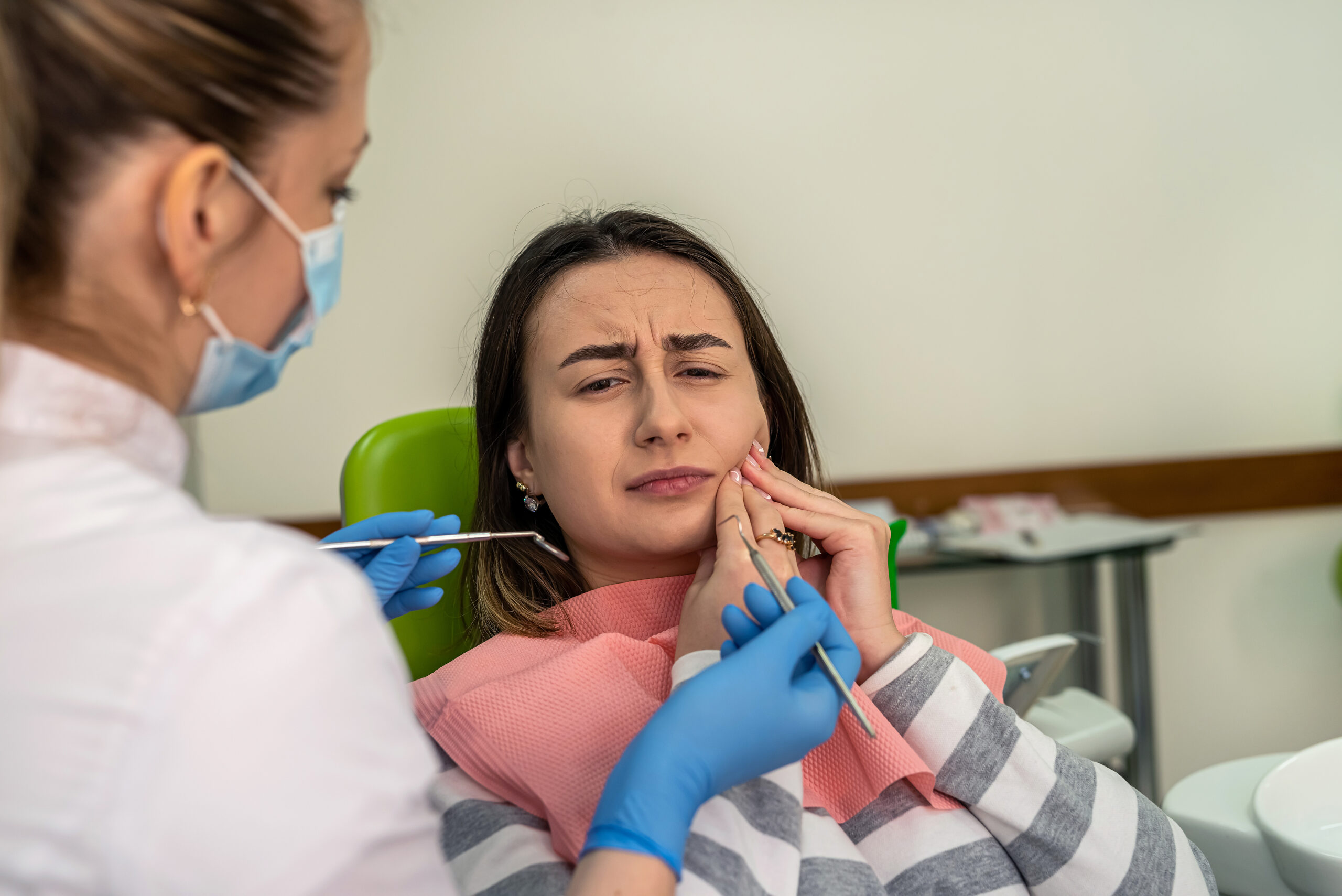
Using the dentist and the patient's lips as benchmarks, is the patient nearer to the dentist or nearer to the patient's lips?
the patient's lips

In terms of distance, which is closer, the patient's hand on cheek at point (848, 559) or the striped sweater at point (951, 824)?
the striped sweater at point (951, 824)

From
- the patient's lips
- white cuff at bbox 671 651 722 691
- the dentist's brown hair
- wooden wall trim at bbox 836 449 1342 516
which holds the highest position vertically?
the dentist's brown hair

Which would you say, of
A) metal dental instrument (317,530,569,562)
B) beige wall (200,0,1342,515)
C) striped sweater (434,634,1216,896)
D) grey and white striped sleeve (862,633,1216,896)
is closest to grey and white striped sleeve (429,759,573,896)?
striped sweater (434,634,1216,896)

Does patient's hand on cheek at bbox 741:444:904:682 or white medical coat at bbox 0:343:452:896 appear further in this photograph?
patient's hand on cheek at bbox 741:444:904:682

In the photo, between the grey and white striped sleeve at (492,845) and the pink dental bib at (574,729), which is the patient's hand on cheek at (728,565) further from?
the grey and white striped sleeve at (492,845)

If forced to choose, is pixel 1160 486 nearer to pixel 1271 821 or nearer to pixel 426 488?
Result: pixel 1271 821

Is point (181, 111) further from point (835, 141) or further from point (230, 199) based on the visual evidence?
point (835, 141)

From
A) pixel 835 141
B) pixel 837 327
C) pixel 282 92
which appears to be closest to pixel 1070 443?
pixel 837 327

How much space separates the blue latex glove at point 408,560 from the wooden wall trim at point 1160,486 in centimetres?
181

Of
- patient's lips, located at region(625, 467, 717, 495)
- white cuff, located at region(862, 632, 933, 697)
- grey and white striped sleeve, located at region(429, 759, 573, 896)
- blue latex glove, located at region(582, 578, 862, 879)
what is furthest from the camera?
patient's lips, located at region(625, 467, 717, 495)

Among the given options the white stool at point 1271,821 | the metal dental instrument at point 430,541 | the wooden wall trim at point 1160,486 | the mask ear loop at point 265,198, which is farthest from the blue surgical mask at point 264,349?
the wooden wall trim at point 1160,486

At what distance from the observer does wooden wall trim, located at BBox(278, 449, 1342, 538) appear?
10.0 ft

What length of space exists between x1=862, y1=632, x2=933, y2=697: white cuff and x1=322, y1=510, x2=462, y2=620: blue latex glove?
56 cm

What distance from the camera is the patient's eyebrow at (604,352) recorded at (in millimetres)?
1229
